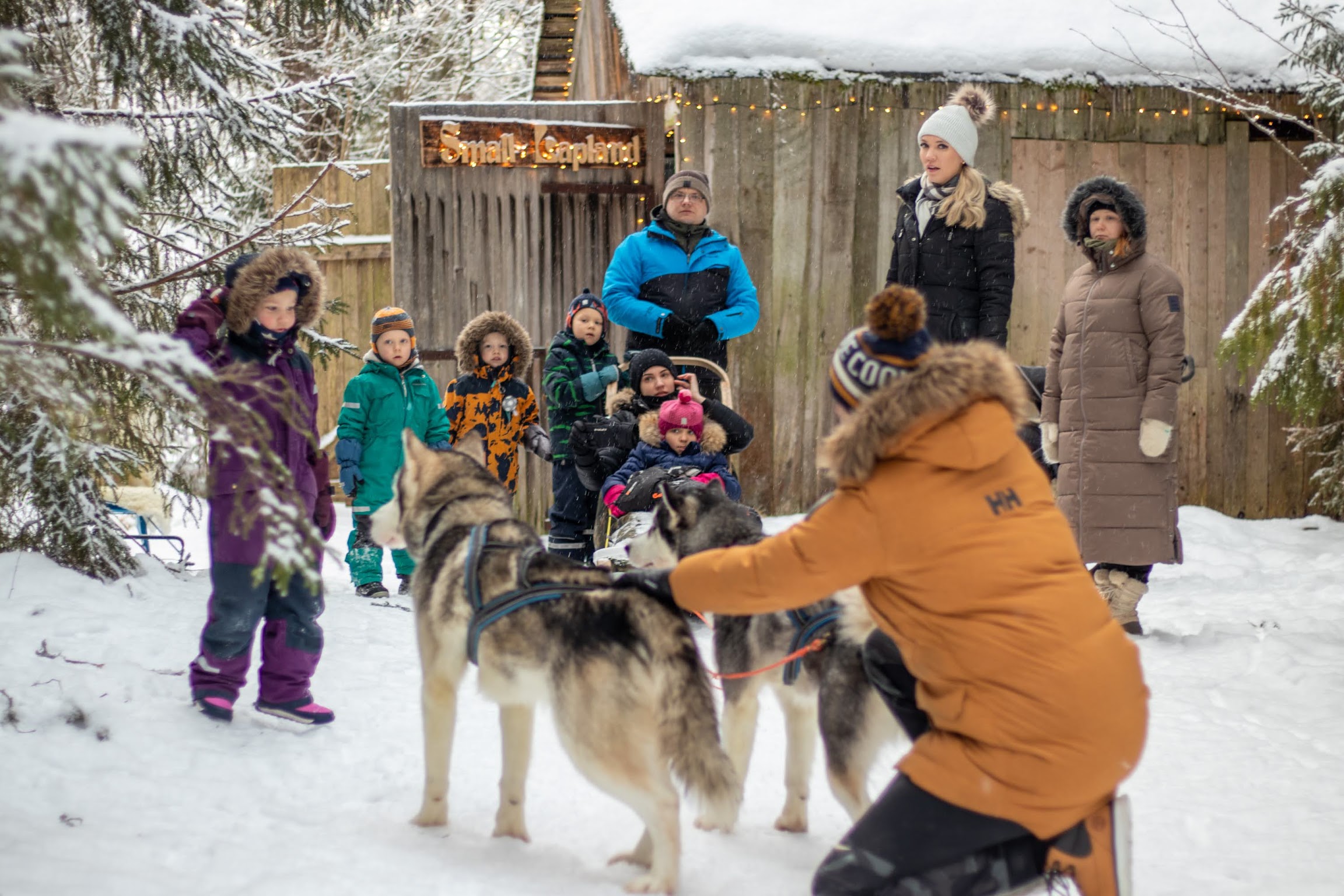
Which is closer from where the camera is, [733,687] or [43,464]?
[733,687]

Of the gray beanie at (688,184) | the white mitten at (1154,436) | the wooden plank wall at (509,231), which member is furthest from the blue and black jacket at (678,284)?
the white mitten at (1154,436)

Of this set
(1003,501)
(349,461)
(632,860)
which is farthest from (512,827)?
(349,461)

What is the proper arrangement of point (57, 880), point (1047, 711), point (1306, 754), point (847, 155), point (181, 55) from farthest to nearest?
point (847, 155) < point (181, 55) < point (1306, 754) < point (57, 880) < point (1047, 711)

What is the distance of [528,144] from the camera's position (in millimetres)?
8328

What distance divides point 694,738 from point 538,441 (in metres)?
4.38

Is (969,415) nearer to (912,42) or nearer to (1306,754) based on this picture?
(1306,754)

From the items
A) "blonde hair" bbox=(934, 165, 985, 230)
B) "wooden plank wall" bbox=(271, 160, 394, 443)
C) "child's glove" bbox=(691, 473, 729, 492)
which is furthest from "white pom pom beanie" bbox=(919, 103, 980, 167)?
"wooden plank wall" bbox=(271, 160, 394, 443)

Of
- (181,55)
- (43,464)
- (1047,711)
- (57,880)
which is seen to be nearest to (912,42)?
(181,55)

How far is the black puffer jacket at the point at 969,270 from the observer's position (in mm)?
5703

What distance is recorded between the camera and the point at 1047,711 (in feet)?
7.55

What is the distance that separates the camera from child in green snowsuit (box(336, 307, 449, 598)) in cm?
663

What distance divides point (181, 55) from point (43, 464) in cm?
193

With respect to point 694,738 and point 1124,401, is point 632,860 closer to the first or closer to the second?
point 694,738

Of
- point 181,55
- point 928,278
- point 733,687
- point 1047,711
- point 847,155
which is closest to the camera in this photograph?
point 1047,711
